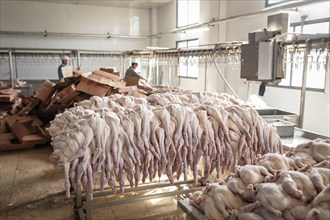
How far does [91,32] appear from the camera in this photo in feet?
33.6

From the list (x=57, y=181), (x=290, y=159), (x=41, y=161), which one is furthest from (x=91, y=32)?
(x=290, y=159)

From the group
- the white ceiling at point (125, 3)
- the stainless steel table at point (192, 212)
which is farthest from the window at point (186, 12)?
the stainless steel table at point (192, 212)

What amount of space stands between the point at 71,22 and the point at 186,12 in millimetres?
3951

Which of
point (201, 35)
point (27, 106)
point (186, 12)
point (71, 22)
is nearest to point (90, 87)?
point (27, 106)

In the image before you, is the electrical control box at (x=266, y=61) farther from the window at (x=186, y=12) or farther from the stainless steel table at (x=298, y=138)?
the window at (x=186, y=12)

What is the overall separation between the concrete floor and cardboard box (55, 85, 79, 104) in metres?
1.06

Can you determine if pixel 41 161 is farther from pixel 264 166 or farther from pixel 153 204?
pixel 264 166

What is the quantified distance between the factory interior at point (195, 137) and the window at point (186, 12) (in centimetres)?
64

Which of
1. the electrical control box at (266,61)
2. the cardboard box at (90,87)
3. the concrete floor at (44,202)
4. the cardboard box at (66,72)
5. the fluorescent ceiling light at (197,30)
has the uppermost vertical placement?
the fluorescent ceiling light at (197,30)

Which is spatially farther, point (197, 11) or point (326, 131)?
point (197, 11)

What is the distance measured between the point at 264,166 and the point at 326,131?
423cm

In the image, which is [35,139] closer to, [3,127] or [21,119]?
[21,119]

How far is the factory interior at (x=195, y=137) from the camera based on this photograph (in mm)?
1151

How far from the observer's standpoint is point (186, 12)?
29.5 feet
